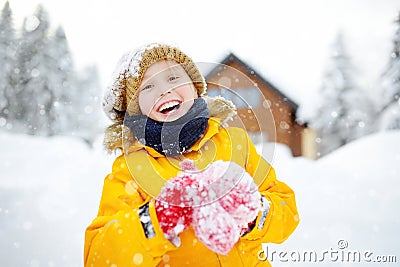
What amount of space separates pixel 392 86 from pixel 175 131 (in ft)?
33.5

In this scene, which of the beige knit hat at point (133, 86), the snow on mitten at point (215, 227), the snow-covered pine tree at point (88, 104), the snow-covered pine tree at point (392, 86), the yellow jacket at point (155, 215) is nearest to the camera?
the snow on mitten at point (215, 227)

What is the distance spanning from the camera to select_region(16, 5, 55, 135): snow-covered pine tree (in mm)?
10945

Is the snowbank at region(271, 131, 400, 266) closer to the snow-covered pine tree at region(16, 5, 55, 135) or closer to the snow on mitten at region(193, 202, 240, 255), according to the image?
the snow on mitten at region(193, 202, 240, 255)

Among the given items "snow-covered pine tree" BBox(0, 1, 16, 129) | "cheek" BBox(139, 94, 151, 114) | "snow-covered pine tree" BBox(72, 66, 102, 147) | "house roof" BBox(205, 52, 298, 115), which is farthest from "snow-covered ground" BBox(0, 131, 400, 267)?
"snow-covered pine tree" BBox(72, 66, 102, 147)

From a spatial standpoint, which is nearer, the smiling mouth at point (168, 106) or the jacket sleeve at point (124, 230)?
the jacket sleeve at point (124, 230)

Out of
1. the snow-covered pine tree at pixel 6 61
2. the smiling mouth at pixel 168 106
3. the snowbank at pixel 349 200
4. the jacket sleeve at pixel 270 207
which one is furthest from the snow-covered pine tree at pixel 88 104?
the jacket sleeve at pixel 270 207

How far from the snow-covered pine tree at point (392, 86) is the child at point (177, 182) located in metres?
9.15

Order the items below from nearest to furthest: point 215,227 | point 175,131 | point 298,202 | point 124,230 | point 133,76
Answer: point 215,227 → point 124,230 → point 175,131 → point 133,76 → point 298,202

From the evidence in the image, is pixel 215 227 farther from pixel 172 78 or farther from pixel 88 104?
pixel 88 104

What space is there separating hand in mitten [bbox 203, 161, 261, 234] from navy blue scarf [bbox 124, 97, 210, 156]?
0.28 meters

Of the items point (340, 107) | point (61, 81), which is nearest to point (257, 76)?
point (340, 107)

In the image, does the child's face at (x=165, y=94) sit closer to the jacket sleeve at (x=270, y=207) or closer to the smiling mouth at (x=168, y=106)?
the smiling mouth at (x=168, y=106)

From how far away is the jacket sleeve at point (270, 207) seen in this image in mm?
905

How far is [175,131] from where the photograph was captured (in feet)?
3.51
